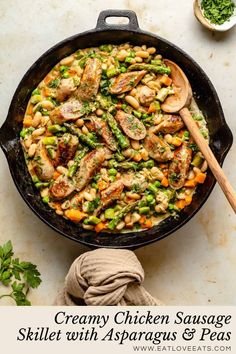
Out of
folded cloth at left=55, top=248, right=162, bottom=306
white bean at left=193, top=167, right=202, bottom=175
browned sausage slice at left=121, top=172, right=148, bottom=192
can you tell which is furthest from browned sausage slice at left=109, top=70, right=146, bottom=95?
folded cloth at left=55, top=248, right=162, bottom=306

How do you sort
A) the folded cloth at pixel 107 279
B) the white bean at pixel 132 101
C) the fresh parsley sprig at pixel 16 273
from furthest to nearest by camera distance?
1. the fresh parsley sprig at pixel 16 273
2. the white bean at pixel 132 101
3. the folded cloth at pixel 107 279

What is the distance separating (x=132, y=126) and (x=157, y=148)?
18 centimetres

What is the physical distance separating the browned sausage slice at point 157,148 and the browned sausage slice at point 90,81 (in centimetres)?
39

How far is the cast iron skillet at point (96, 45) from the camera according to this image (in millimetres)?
3980

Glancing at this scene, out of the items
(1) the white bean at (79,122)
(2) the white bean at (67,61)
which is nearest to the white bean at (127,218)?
(1) the white bean at (79,122)

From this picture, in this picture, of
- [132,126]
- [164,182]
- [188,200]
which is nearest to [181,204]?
[188,200]

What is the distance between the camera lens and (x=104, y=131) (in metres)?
4.04

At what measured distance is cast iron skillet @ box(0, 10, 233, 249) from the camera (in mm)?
3980

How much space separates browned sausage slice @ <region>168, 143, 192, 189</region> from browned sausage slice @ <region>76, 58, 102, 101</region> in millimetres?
575

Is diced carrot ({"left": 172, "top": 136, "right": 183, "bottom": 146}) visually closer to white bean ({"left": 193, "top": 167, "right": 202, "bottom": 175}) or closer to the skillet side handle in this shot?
white bean ({"left": 193, "top": 167, "right": 202, "bottom": 175})

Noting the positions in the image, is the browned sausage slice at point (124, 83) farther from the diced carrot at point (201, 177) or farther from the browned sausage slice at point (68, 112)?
the diced carrot at point (201, 177)

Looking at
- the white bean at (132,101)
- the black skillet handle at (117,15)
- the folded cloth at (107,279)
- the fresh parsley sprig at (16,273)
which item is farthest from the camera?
the fresh parsley sprig at (16,273)

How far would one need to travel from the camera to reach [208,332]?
3926 millimetres

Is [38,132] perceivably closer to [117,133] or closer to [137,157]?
[117,133]
